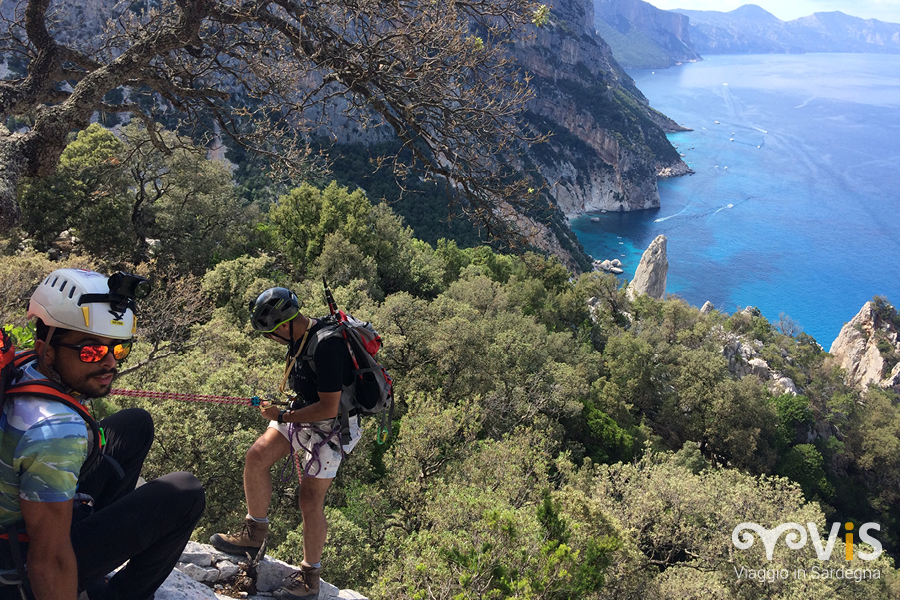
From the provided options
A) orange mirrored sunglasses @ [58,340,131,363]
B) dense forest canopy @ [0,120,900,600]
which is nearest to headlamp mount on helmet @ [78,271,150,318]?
orange mirrored sunglasses @ [58,340,131,363]

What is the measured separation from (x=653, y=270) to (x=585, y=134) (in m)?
87.5

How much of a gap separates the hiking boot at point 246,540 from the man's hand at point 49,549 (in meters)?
2.47

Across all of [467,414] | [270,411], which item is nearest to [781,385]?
[467,414]

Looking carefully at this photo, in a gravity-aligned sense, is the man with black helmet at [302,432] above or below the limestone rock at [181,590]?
above

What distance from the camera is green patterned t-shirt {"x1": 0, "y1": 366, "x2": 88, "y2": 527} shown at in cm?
272

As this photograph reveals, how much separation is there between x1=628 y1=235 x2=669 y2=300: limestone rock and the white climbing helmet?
295 feet

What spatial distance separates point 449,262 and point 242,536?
4027 cm

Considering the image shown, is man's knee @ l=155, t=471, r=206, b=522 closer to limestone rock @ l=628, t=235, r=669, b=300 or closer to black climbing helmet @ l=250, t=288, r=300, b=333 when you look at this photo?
black climbing helmet @ l=250, t=288, r=300, b=333

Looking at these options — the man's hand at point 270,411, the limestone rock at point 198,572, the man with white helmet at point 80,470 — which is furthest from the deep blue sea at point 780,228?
the man with white helmet at point 80,470

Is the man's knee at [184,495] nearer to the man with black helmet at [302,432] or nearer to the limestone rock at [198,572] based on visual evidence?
the man with black helmet at [302,432]

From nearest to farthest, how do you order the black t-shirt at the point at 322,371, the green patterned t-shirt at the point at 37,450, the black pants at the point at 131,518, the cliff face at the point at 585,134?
the green patterned t-shirt at the point at 37,450, the black pants at the point at 131,518, the black t-shirt at the point at 322,371, the cliff face at the point at 585,134

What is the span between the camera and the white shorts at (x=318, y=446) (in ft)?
16.1

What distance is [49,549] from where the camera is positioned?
2857 mm

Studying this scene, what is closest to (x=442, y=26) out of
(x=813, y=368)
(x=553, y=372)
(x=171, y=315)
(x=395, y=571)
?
(x=395, y=571)
